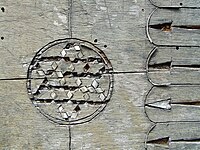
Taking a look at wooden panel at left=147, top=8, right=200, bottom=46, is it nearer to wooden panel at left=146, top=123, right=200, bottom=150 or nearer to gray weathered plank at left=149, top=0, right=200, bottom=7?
gray weathered plank at left=149, top=0, right=200, bottom=7

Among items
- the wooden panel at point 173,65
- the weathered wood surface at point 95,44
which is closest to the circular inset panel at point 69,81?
the weathered wood surface at point 95,44

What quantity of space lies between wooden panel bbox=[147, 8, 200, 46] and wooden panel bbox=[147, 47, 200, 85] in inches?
1.0

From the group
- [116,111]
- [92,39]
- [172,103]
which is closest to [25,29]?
[92,39]

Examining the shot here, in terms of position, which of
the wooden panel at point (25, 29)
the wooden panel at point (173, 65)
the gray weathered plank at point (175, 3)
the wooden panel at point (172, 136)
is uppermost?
the gray weathered plank at point (175, 3)

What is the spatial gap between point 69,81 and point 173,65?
317 millimetres

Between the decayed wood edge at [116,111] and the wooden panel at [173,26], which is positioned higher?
the wooden panel at [173,26]

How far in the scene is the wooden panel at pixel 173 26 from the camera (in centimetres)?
164

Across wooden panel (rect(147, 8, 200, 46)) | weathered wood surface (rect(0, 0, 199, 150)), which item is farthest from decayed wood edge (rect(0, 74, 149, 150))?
wooden panel (rect(147, 8, 200, 46))

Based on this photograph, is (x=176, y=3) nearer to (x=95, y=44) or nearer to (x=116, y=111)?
(x=95, y=44)

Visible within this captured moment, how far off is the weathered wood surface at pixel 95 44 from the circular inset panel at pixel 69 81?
0.02 m

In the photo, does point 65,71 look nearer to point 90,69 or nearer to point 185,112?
point 90,69

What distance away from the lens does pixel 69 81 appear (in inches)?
64.8

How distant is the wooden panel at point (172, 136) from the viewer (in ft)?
5.52

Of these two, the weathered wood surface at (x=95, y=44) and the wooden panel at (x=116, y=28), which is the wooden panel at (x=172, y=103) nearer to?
the weathered wood surface at (x=95, y=44)
